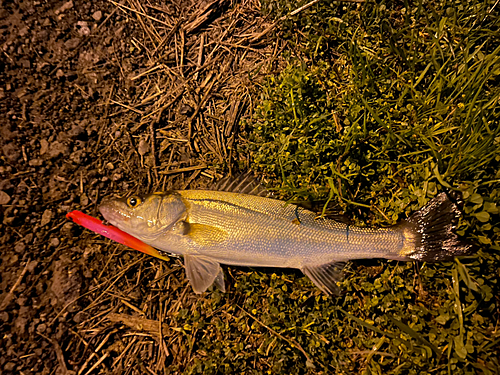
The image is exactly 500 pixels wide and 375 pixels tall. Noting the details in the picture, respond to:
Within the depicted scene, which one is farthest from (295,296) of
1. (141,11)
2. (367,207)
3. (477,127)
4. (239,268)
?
(141,11)

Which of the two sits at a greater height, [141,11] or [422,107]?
[141,11]

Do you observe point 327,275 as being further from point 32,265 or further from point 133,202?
point 32,265

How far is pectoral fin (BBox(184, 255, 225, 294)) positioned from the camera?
121 inches

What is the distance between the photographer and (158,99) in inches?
140

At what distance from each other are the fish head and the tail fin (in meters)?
2.34

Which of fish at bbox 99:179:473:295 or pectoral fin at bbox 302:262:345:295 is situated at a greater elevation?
fish at bbox 99:179:473:295

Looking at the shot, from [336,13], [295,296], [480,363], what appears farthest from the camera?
[336,13]

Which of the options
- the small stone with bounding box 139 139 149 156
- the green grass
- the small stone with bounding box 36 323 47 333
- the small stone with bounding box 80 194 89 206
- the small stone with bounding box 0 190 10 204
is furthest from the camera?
the small stone with bounding box 139 139 149 156

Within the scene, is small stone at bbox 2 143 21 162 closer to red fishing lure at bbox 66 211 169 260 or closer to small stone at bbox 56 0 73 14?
red fishing lure at bbox 66 211 169 260

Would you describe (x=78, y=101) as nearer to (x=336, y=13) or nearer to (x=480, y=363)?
(x=336, y=13)

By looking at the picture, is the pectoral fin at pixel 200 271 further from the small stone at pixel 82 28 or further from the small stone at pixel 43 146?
the small stone at pixel 82 28

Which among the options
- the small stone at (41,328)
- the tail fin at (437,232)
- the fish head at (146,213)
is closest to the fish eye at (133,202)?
the fish head at (146,213)

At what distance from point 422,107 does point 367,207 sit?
1233 mm

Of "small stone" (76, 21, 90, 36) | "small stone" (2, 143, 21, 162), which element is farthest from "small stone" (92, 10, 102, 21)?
"small stone" (2, 143, 21, 162)
